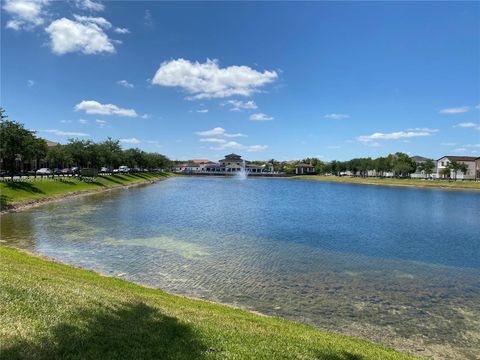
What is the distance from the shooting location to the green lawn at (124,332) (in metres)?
7.25

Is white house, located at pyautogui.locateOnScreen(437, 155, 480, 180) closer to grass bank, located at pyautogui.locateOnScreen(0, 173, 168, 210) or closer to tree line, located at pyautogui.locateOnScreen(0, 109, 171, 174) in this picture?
tree line, located at pyautogui.locateOnScreen(0, 109, 171, 174)

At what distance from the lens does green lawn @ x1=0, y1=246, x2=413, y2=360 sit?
285 inches

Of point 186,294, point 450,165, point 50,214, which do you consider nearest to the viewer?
point 186,294

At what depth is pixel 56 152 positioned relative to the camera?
8581 centimetres

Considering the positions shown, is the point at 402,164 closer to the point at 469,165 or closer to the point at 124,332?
the point at 469,165

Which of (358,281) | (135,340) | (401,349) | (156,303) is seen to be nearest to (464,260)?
(358,281)

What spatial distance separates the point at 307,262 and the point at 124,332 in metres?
17.8

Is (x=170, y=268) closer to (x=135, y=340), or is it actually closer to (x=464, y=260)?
(x=135, y=340)

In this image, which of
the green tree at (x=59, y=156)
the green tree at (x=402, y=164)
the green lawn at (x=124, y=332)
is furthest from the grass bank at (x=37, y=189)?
the green tree at (x=402, y=164)

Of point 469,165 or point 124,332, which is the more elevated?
point 469,165

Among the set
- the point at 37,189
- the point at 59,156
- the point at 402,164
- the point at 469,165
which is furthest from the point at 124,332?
the point at 469,165

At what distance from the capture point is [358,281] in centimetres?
2083

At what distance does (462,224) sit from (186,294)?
40.0m

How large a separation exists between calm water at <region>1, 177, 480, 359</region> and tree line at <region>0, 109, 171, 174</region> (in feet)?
49.9
